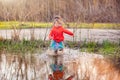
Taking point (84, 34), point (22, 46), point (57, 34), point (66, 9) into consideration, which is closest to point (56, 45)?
point (57, 34)

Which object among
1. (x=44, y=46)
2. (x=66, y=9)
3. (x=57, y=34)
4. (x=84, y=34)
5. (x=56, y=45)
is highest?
(x=66, y=9)

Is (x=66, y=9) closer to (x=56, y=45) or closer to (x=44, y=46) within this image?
(x=44, y=46)

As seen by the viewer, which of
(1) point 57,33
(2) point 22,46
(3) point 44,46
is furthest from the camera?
(3) point 44,46

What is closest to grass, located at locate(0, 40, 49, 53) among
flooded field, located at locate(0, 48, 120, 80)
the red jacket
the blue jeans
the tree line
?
flooded field, located at locate(0, 48, 120, 80)

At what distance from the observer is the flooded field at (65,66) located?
7668 millimetres

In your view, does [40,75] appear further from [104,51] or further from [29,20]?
[29,20]

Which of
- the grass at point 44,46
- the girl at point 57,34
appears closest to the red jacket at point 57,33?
the girl at point 57,34

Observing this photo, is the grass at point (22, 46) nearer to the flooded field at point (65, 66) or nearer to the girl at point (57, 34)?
the flooded field at point (65, 66)

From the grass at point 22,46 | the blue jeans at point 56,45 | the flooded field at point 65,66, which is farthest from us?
the grass at point 22,46

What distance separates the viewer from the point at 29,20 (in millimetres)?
15172

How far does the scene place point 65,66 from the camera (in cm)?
881

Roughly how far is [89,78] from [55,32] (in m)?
3.06

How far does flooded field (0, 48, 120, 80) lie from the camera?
25.2 ft

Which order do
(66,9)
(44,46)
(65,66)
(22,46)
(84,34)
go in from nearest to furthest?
(65,66), (22,46), (44,46), (84,34), (66,9)
